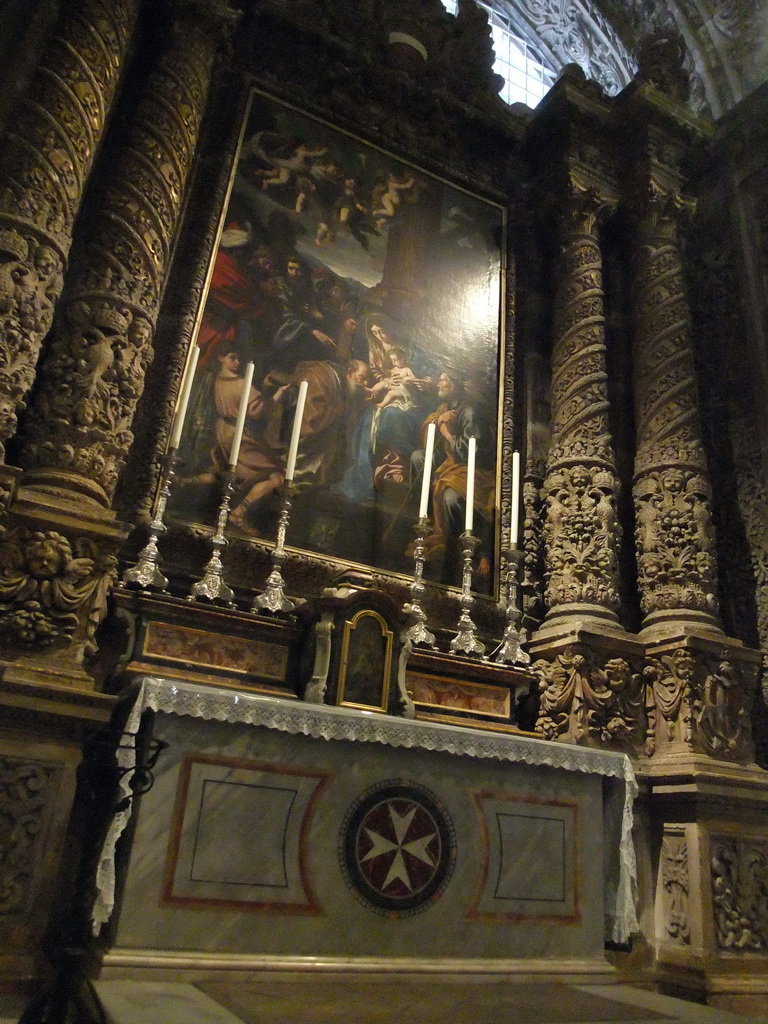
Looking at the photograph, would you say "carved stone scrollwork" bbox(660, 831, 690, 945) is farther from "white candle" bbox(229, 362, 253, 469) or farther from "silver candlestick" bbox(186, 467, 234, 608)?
"white candle" bbox(229, 362, 253, 469)

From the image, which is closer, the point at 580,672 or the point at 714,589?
the point at 580,672

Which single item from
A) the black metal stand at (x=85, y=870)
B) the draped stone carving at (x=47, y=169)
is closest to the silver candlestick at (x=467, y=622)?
the black metal stand at (x=85, y=870)

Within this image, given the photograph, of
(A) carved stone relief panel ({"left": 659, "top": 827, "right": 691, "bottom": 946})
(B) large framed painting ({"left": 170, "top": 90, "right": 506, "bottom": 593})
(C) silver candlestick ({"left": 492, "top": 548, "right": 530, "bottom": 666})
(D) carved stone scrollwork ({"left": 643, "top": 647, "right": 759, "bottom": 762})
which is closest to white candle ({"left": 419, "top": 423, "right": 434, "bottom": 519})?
(B) large framed painting ({"left": 170, "top": 90, "right": 506, "bottom": 593})

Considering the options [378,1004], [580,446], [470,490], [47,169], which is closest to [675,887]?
[378,1004]

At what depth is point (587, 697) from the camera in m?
5.13

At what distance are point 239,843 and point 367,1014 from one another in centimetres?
86

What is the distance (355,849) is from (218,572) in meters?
1.61

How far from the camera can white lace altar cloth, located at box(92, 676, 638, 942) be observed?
11.2ft

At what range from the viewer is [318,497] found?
5.39m

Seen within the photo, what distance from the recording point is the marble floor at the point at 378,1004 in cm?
277

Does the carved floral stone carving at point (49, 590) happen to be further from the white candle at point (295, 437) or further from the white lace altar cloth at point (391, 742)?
the white candle at point (295, 437)

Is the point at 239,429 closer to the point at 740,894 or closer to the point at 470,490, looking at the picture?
the point at 470,490

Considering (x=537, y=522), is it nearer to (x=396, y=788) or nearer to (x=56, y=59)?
(x=396, y=788)

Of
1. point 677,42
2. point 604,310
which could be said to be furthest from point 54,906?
point 677,42
